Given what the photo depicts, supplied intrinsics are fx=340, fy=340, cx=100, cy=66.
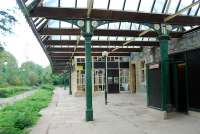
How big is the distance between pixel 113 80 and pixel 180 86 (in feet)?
68.8

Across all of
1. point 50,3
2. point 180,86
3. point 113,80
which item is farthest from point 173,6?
point 113,80

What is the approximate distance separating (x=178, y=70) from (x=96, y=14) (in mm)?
4302

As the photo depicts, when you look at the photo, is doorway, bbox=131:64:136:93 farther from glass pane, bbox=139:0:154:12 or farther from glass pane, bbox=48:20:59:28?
glass pane, bbox=139:0:154:12

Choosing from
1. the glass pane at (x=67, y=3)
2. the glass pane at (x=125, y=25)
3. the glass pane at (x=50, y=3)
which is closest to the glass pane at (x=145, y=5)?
the glass pane at (x=67, y=3)

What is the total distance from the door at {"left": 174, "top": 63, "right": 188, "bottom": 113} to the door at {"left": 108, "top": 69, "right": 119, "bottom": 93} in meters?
20.7

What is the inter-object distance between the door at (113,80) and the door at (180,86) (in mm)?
20718

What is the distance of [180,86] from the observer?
14562mm

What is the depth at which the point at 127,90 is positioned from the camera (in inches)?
1384

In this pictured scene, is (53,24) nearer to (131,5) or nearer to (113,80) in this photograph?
(131,5)

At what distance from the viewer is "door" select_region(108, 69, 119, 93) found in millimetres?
35281

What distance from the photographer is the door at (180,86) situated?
563 inches

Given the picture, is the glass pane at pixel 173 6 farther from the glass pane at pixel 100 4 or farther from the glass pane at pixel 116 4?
the glass pane at pixel 100 4

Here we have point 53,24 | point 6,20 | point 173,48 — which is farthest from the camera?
point 173,48

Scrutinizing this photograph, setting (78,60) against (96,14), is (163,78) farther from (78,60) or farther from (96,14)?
(78,60)
